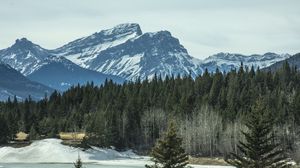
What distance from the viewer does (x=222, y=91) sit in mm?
189250

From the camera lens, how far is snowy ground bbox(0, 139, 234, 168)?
5418 inches

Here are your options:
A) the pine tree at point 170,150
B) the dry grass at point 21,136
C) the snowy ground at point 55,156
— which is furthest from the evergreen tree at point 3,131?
the pine tree at point 170,150

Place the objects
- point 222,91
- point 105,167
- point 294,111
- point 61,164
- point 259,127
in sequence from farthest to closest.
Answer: point 222,91
point 294,111
point 61,164
point 105,167
point 259,127

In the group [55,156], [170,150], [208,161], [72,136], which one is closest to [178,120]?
[72,136]

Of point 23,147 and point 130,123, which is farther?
point 130,123

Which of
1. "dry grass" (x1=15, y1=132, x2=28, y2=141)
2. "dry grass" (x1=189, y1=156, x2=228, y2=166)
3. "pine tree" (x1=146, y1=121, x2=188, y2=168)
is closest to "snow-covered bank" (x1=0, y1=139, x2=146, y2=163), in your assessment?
"dry grass" (x1=189, y1=156, x2=228, y2=166)

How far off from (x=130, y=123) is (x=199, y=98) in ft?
80.1

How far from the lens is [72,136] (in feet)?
550

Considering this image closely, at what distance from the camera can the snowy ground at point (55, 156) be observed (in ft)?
452

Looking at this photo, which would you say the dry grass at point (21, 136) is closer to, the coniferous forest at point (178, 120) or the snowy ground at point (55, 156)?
the coniferous forest at point (178, 120)

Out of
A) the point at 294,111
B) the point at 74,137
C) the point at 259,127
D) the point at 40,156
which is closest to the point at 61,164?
the point at 40,156

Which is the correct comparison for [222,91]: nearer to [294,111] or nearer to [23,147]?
[294,111]

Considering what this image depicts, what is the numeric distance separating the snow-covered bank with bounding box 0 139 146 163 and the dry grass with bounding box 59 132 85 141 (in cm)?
1095

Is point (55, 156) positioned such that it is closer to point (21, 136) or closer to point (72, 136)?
point (72, 136)
